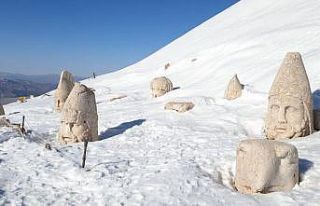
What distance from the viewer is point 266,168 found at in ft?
38.7

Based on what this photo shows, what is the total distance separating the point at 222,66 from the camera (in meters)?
37.0

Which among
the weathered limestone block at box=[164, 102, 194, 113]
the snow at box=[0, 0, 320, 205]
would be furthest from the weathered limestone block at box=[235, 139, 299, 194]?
the weathered limestone block at box=[164, 102, 194, 113]

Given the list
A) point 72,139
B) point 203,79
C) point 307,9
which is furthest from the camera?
point 307,9

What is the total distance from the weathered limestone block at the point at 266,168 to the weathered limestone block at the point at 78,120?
8.25m

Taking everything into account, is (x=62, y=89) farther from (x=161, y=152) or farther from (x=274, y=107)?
(x=274, y=107)

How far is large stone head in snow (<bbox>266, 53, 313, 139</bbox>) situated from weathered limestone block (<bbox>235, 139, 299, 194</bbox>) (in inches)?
196

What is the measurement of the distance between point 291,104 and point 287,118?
2.02 ft

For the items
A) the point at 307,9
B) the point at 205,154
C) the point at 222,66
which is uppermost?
the point at 307,9

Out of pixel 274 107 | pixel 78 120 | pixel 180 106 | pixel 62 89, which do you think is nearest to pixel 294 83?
pixel 274 107

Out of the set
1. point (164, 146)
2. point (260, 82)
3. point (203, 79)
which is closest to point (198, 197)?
point (164, 146)

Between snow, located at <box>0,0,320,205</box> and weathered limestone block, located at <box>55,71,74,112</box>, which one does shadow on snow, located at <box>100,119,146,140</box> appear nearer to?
snow, located at <box>0,0,320,205</box>

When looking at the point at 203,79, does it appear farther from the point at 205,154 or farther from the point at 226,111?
the point at 205,154

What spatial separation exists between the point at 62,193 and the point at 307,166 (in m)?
7.79

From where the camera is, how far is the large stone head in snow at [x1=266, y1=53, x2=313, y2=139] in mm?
16781
